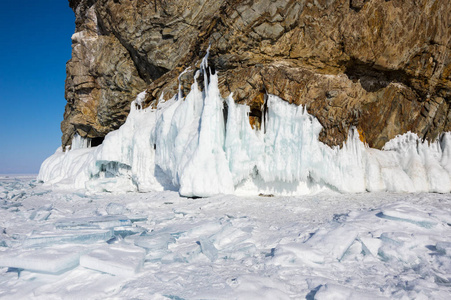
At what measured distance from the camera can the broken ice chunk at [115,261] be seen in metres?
3.10

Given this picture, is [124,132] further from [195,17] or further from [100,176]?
[195,17]

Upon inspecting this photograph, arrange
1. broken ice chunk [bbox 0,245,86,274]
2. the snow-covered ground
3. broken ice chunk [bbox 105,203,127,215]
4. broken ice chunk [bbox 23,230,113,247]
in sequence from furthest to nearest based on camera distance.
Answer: broken ice chunk [bbox 105,203,127,215]
broken ice chunk [bbox 23,230,113,247]
broken ice chunk [bbox 0,245,86,274]
the snow-covered ground

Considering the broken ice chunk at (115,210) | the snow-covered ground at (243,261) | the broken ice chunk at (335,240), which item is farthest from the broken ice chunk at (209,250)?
the broken ice chunk at (115,210)

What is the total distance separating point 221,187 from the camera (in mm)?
10000

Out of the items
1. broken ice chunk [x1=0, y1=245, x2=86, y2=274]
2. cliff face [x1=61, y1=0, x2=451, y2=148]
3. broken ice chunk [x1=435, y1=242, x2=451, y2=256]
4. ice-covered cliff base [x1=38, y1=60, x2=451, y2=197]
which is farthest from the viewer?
cliff face [x1=61, y1=0, x2=451, y2=148]

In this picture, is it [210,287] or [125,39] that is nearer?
[210,287]

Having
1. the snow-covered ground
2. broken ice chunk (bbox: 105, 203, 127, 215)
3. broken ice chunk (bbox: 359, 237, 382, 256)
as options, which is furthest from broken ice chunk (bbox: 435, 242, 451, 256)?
broken ice chunk (bbox: 105, 203, 127, 215)

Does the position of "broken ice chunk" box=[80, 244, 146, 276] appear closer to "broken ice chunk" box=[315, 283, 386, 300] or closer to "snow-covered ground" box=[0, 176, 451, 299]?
"snow-covered ground" box=[0, 176, 451, 299]

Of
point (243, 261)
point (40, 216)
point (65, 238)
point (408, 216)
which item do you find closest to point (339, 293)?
point (243, 261)

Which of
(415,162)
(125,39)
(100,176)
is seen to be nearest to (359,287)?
(415,162)

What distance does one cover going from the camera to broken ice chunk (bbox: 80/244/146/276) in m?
3.10

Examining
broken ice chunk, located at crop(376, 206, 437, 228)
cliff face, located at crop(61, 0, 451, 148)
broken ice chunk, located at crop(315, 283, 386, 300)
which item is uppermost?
cliff face, located at crop(61, 0, 451, 148)

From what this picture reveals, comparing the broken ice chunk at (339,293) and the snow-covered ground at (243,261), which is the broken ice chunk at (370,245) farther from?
the broken ice chunk at (339,293)

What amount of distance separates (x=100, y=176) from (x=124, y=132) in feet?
10.4
